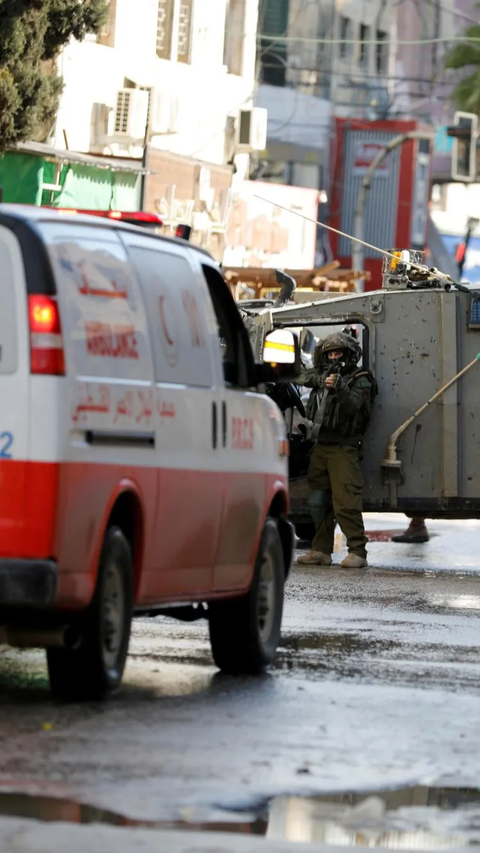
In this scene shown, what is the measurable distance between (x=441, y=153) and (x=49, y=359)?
63876 millimetres

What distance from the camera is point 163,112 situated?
32969 millimetres

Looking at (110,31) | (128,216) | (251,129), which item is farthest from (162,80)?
(128,216)

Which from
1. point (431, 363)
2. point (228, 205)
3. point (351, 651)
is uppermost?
point (228, 205)

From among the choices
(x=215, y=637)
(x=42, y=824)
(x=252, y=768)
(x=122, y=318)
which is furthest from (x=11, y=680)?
(x=42, y=824)

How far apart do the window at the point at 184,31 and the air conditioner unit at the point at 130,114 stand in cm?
448

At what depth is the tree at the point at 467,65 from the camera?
63344 mm

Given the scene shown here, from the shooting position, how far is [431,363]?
1845 centimetres

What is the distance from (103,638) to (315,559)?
10.2 meters

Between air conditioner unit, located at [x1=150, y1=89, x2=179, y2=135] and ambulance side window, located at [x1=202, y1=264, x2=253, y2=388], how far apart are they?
22.6m

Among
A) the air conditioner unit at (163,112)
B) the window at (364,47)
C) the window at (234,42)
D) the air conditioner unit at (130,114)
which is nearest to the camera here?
the air conditioner unit at (130,114)

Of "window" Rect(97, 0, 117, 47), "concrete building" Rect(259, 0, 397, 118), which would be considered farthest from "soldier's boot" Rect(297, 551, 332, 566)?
"concrete building" Rect(259, 0, 397, 118)

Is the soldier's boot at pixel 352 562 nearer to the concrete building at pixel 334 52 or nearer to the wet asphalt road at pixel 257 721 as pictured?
the wet asphalt road at pixel 257 721

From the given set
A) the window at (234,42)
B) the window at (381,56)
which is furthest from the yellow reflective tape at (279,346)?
the window at (381,56)

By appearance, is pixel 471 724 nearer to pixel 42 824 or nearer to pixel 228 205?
pixel 42 824
